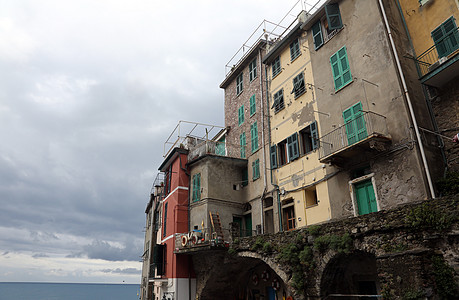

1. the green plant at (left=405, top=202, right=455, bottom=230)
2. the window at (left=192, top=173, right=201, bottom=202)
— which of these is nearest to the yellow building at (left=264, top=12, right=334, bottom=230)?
the window at (left=192, top=173, right=201, bottom=202)

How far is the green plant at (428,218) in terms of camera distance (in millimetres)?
9312

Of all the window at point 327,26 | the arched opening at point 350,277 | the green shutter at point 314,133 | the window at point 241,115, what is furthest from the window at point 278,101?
the arched opening at point 350,277

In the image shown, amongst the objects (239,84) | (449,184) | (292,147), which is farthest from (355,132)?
(239,84)

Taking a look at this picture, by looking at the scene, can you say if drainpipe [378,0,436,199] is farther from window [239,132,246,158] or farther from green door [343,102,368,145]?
window [239,132,246,158]

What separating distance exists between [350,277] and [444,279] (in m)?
5.49

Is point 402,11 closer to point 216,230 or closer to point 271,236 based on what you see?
point 271,236

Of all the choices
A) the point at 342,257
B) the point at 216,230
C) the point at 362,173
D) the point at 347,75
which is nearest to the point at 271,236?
the point at 342,257

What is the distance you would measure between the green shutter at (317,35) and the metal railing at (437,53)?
208 inches

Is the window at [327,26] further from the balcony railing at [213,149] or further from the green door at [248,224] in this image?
the green door at [248,224]

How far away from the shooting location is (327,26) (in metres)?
18.5

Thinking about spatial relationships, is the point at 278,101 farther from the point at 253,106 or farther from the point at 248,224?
the point at 248,224

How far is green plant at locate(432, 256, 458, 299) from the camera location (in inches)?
357

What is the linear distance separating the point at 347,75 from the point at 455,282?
10.3 m

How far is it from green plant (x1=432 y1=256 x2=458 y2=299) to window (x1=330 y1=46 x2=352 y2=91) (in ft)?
30.9
